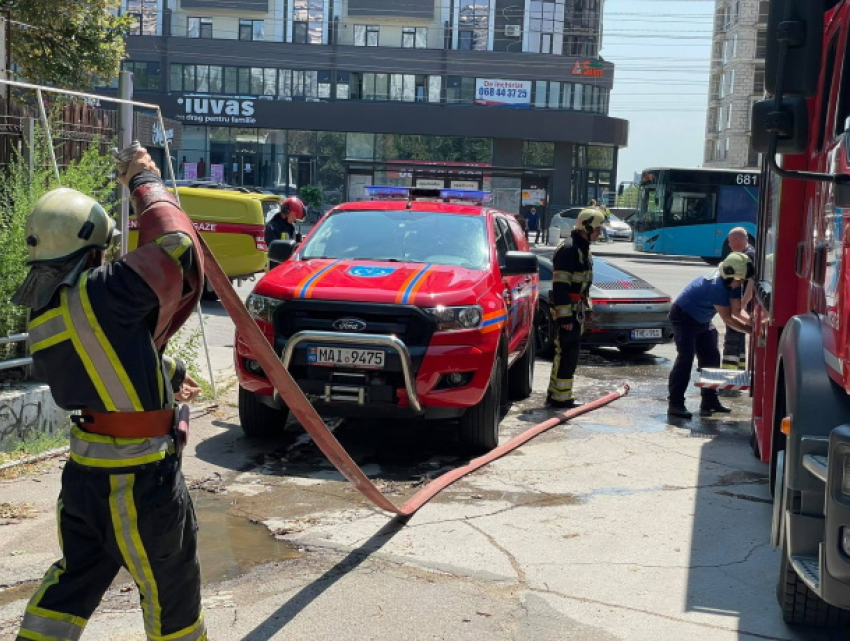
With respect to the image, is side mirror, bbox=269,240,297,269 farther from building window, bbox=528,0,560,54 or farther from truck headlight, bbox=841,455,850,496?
building window, bbox=528,0,560,54

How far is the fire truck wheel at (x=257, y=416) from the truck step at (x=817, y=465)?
14.6 ft

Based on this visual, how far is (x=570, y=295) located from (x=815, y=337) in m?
5.08

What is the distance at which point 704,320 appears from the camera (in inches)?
379

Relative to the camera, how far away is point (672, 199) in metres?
32.8

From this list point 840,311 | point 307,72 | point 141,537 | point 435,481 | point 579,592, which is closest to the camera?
point 141,537

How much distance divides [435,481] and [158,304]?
3559mm

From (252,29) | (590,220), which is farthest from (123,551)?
(252,29)

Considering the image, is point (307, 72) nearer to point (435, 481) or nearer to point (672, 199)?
point (672, 199)

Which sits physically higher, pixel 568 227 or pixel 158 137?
pixel 158 137

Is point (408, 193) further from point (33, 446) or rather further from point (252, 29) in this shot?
point (252, 29)

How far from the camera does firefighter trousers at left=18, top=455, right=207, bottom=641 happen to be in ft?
11.0

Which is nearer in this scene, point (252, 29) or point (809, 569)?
point (809, 569)

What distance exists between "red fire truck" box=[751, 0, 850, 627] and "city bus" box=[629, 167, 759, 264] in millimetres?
27449

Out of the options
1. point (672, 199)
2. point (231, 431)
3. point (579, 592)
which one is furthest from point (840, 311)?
point (672, 199)
